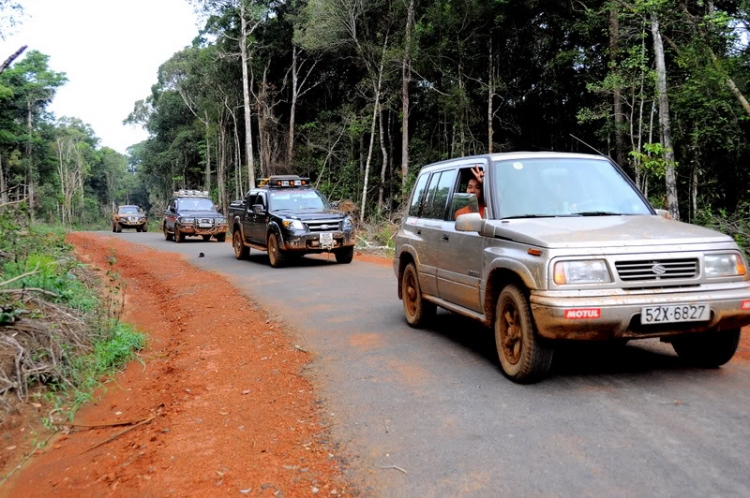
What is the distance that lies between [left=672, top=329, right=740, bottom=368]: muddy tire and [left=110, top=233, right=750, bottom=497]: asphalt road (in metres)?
0.12

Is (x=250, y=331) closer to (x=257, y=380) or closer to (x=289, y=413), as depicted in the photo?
(x=257, y=380)

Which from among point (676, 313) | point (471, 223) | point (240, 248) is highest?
point (471, 223)

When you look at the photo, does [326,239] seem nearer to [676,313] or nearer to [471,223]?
[471,223]

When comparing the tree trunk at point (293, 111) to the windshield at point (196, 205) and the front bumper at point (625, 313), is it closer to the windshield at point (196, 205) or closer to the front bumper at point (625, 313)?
the windshield at point (196, 205)

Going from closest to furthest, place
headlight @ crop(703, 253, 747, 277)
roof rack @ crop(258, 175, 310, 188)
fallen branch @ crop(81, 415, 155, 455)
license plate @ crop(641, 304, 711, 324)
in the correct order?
fallen branch @ crop(81, 415, 155, 455)
license plate @ crop(641, 304, 711, 324)
headlight @ crop(703, 253, 747, 277)
roof rack @ crop(258, 175, 310, 188)

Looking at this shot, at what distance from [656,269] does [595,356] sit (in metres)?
1.44

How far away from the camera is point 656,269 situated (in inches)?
165

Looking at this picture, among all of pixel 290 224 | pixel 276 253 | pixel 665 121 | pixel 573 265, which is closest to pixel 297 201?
pixel 290 224

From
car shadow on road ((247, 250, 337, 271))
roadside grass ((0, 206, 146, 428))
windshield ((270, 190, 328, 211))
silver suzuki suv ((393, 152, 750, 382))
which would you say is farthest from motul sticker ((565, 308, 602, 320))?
windshield ((270, 190, 328, 211))

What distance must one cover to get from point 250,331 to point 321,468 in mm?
4081

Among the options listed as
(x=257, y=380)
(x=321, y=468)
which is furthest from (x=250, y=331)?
(x=321, y=468)

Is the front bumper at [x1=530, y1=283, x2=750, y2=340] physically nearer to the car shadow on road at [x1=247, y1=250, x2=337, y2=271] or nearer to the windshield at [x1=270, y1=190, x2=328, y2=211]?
the car shadow on road at [x1=247, y1=250, x2=337, y2=271]

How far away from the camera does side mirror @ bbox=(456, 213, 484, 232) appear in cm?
516

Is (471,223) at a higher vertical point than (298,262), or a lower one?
higher
